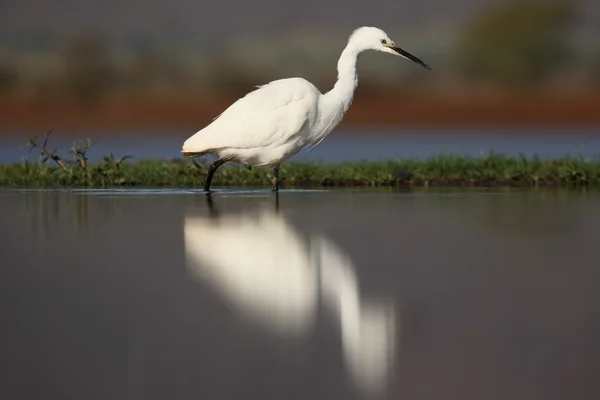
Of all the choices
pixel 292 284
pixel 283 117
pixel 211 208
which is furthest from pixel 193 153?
pixel 292 284

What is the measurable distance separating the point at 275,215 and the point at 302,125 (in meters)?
2.02

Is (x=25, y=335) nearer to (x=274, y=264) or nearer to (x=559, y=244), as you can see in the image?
(x=274, y=264)

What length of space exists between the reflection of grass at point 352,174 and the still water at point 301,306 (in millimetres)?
3727

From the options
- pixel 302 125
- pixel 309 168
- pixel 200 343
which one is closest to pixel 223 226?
pixel 302 125

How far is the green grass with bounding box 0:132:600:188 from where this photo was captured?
38.0 feet

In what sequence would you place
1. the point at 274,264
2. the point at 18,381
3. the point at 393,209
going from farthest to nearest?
the point at 393,209, the point at 274,264, the point at 18,381

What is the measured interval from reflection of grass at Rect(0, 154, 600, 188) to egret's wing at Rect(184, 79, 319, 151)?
66.8 inches

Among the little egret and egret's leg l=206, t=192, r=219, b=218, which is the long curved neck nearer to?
the little egret

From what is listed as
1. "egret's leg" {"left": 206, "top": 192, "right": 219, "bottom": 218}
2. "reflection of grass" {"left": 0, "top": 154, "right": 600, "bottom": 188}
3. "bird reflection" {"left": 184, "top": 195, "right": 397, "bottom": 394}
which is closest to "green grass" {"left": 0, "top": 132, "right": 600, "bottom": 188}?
"reflection of grass" {"left": 0, "top": 154, "right": 600, "bottom": 188}

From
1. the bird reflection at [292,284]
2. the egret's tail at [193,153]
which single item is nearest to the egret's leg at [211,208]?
the egret's tail at [193,153]

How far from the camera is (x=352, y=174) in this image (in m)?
11.8

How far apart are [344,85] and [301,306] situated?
20.1 feet

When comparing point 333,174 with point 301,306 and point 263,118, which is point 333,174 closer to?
point 263,118

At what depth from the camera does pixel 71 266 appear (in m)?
5.30
